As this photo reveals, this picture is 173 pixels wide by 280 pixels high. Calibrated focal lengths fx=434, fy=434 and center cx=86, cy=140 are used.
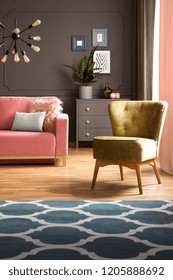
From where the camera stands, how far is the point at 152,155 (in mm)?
3736

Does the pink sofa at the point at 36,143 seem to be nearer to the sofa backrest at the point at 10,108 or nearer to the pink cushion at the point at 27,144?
the pink cushion at the point at 27,144

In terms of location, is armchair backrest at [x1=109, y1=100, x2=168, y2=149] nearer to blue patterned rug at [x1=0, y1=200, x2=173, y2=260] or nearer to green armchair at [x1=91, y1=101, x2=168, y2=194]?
green armchair at [x1=91, y1=101, x2=168, y2=194]

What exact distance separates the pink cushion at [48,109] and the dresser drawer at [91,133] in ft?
3.96

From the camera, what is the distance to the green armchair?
3572 millimetres

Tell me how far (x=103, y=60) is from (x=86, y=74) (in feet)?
1.37

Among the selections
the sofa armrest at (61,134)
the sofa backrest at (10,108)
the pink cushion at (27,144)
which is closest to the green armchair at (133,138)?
the sofa armrest at (61,134)

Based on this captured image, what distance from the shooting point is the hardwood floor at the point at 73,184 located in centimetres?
350

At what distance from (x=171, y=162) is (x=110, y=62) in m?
2.79

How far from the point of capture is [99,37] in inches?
264

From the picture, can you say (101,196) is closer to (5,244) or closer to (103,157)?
(103,157)

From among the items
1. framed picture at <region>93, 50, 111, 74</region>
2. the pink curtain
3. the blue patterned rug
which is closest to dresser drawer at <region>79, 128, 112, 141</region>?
framed picture at <region>93, 50, 111, 74</region>

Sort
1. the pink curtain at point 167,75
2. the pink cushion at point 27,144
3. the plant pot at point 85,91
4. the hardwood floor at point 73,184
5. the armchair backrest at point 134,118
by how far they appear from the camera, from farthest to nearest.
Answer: the plant pot at point 85,91, the pink cushion at point 27,144, the pink curtain at point 167,75, the armchair backrest at point 134,118, the hardwood floor at point 73,184

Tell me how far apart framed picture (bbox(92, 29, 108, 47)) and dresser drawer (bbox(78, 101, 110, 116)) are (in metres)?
1.02

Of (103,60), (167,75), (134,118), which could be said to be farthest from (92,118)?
(134,118)
